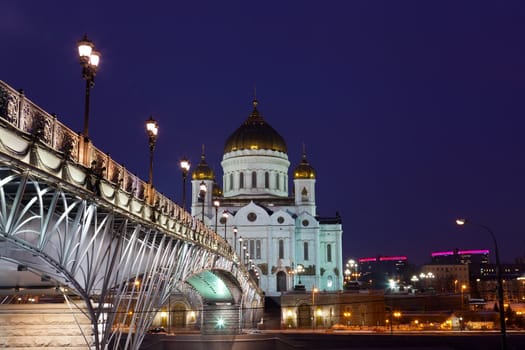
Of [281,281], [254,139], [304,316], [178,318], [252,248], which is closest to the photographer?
[178,318]

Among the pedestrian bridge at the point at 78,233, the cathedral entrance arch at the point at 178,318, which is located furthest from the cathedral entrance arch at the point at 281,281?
the pedestrian bridge at the point at 78,233

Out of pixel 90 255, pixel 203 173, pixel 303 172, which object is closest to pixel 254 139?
pixel 303 172

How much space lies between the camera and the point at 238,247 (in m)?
89.4

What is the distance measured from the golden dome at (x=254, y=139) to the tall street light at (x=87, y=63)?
85.2 meters

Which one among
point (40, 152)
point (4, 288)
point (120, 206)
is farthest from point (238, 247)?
point (40, 152)

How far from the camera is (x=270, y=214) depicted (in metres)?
93.9

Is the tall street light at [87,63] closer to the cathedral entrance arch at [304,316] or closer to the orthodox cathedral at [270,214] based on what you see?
the cathedral entrance arch at [304,316]

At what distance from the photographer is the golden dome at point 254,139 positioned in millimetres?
101750

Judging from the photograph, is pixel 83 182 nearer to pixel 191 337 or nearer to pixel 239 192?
pixel 191 337

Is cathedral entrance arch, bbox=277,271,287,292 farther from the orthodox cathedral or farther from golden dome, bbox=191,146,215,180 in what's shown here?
golden dome, bbox=191,146,215,180

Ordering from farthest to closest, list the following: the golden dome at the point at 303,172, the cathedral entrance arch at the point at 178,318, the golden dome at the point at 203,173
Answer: the golden dome at the point at 203,173 → the golden dome at the point at 303,172 → the cathedral entrance arch at the point at 178,318

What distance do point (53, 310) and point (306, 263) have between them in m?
62.4

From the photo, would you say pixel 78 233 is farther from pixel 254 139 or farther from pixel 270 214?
pixel 254 139

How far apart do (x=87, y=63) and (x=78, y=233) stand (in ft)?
15.6
